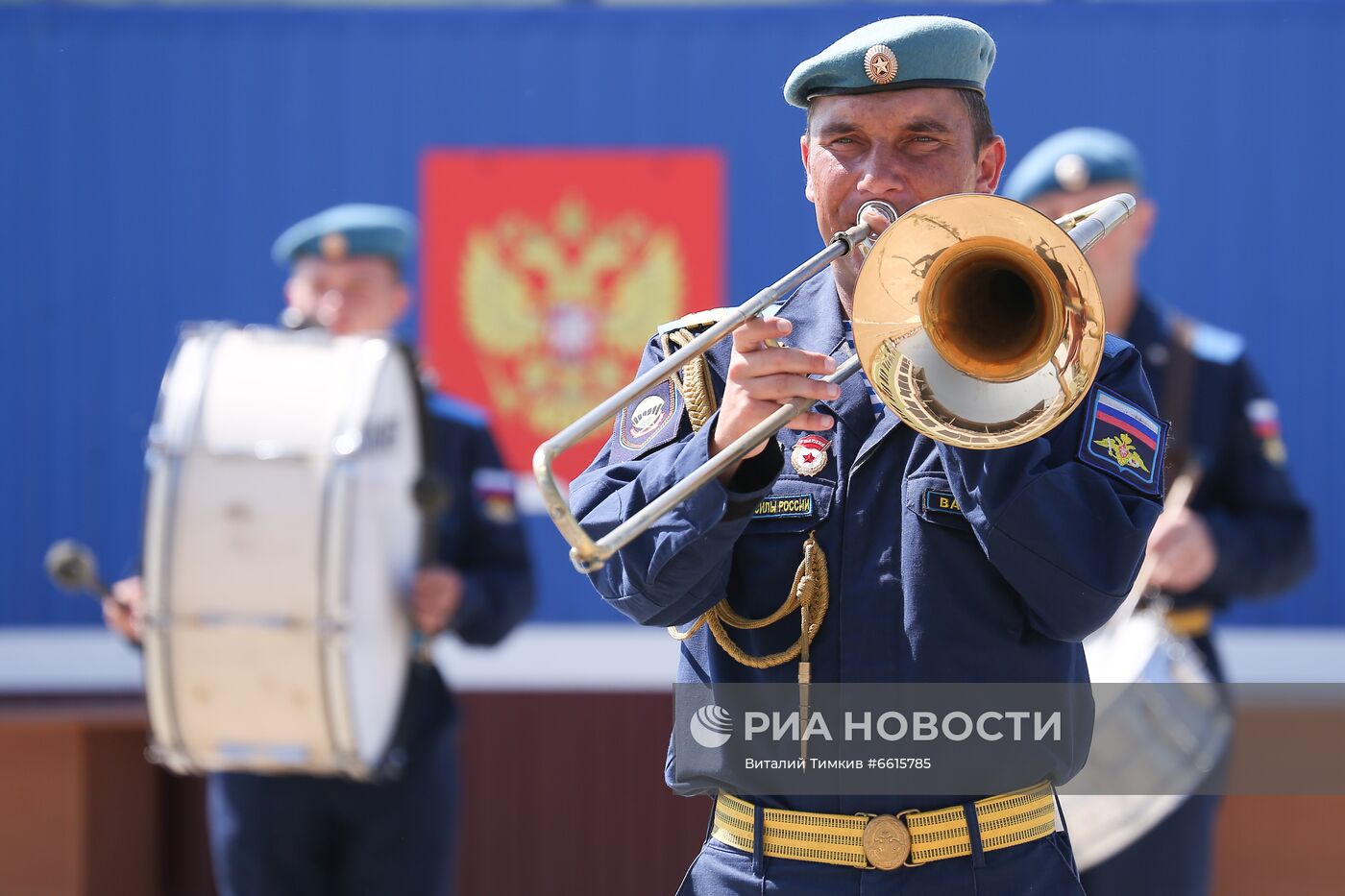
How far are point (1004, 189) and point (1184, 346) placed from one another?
2.80 feet

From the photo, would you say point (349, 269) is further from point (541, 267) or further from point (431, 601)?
point (541, 267)

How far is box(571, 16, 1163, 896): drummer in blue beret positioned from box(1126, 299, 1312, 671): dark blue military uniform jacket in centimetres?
216

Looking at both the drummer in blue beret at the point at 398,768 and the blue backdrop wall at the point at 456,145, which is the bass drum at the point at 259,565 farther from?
the blue backdrop wall at the point at 456,145

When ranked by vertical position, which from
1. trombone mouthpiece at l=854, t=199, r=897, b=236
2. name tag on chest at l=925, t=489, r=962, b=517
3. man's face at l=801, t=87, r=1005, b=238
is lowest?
name tag on chest at l=925, t=489, r=962, b=517

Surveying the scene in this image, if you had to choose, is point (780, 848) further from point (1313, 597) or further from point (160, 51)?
point (160, 51)

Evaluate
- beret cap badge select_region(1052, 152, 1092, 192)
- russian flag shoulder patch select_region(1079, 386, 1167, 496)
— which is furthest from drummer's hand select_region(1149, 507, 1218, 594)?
russian flag shoulder patch select_region(1079, 386, 1167, 496)

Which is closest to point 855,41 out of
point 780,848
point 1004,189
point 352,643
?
point 780,848

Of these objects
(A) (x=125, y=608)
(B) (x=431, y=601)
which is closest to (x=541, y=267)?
(B) (x=431, y=601)

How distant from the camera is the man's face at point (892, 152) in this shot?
7.12 feet

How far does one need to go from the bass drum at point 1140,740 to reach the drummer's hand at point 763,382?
183cm

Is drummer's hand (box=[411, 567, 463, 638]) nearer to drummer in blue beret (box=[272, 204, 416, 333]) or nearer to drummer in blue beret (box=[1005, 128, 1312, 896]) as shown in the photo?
drummer in blue beret (box=[272, 204, 416, 333])

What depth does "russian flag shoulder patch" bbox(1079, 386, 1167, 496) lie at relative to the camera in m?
2.15

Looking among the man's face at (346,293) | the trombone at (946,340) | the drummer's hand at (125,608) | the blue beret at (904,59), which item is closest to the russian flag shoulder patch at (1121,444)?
the trombone at (946,340)

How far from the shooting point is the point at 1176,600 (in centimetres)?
425
